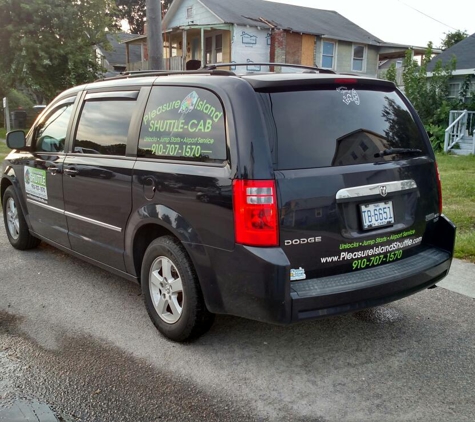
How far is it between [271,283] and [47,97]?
24549 millimetres

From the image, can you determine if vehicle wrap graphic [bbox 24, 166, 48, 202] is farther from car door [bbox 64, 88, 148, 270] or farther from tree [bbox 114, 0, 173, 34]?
tree [bbox 114, 0, 173, 34]

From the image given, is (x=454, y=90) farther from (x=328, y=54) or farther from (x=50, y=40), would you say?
(x=50, y=40)

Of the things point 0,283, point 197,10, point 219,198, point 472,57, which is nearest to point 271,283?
point 219,198

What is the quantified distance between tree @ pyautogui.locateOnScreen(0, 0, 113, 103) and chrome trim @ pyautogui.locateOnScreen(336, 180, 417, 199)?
21.7 m

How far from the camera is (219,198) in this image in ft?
10.3

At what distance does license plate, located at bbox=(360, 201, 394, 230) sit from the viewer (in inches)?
128

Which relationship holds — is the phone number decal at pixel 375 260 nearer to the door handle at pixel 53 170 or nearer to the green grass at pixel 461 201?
the green grass at pixel 461 201

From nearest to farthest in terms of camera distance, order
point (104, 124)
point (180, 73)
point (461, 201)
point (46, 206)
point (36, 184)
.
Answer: point (180, 73), point (104, 124), point (46, 206), point (36, 184), point (461, 201)

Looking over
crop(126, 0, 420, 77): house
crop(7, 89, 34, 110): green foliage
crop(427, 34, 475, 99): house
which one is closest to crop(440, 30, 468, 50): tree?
crop(126, 0, 420, 77): house

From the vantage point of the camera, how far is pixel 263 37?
A: 2756cm

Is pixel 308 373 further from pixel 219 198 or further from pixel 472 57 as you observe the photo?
pixel 472 57

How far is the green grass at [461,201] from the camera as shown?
5793mm

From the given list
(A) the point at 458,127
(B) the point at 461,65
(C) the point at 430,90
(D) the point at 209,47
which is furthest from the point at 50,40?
(B) the point at 461,65

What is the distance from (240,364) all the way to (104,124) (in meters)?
2.28
